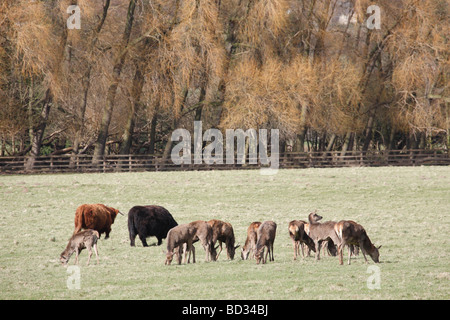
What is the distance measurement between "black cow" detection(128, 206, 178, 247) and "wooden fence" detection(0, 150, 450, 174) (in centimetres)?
2509

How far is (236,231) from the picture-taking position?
61.5ft

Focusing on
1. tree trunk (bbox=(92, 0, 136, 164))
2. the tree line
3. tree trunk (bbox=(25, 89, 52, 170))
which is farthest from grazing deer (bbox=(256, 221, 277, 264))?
tree trunk (bbox=(25, 89, 52, 170))

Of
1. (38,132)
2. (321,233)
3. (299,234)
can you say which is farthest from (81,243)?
(38,132)

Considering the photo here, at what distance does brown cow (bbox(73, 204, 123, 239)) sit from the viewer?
16453mm

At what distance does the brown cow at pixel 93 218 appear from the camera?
16.5m

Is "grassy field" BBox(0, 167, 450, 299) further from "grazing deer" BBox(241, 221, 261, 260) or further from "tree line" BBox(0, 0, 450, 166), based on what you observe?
"tree line" BBox(0, 0, 450, 166)

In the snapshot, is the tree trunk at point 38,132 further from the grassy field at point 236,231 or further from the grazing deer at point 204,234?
the grazing deer at point 204,234

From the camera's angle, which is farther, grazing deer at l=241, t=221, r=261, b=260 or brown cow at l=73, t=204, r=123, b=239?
brown cow at l=73, t=204, r=123, b=239

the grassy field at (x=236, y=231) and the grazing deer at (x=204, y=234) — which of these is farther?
the grazing deer at (x=204, y=234)

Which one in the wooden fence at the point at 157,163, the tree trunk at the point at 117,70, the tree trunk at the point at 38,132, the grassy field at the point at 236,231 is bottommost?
the grassy field at the point at 236,231

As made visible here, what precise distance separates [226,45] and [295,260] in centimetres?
3147

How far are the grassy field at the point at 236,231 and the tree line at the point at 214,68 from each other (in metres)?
5.26

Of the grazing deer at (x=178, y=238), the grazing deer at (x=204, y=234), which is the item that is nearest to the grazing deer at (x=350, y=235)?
the grazing deer at (x=204, y=234)

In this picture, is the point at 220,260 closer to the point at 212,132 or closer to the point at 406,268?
the point at 406,268
